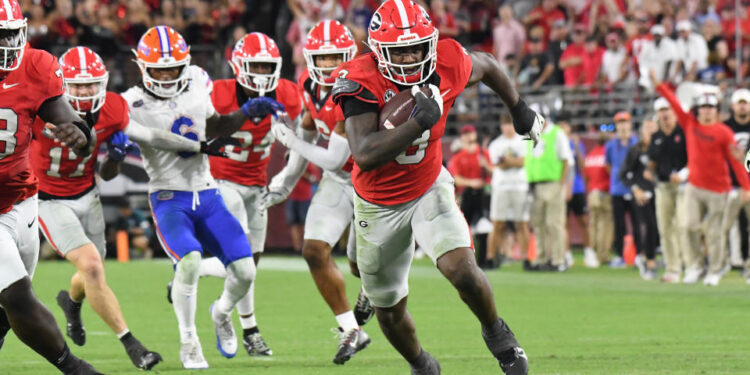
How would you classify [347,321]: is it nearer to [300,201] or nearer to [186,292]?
[186,292]

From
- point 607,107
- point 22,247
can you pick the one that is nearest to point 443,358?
point 22,247

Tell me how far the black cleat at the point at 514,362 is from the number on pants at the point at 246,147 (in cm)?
357

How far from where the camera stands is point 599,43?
1955 centimetres

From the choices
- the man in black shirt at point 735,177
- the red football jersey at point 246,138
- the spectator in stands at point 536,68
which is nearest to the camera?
the red football jersey at point 246,138

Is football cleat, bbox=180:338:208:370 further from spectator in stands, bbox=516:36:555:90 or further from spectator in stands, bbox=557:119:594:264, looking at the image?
spectator in stands, bbox=516:36:555:90

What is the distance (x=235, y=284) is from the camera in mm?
8172

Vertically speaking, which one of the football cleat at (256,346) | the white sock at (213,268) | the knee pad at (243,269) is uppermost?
the knee pad at (243,269)

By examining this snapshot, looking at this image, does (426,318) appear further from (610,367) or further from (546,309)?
(610,367)

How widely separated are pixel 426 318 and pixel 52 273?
7.13 m

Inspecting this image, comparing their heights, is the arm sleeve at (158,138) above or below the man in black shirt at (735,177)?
above

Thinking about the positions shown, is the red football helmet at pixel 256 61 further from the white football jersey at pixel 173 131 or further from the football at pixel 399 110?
the football at pixel 399 110

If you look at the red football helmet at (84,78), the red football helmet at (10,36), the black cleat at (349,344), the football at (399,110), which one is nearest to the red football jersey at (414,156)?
the football at (399,110)

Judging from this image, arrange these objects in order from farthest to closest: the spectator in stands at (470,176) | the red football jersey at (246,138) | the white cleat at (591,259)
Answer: the white cleat at (591,259)
the spectator in stands at (470,176)
the red football jersey at (246,138)

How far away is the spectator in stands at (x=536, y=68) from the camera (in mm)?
19000
